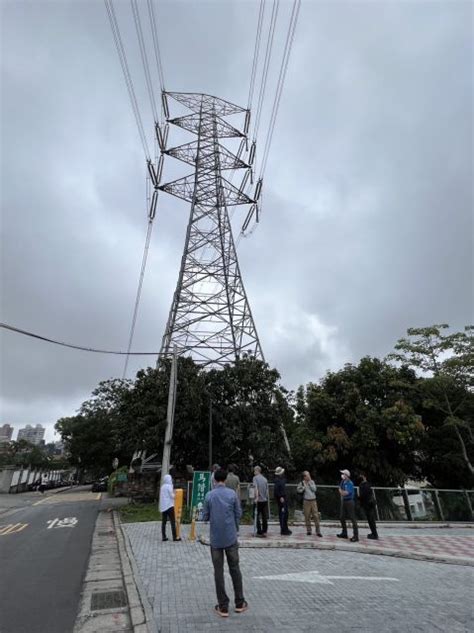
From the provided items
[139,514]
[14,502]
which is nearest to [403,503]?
[139,514]

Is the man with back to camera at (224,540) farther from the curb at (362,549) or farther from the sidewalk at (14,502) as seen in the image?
the sidewalk at (14,502)

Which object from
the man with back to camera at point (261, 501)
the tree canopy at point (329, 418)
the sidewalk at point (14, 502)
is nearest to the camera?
the man with back to camera at point (261, 501)

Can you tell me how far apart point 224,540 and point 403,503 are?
1346 cm

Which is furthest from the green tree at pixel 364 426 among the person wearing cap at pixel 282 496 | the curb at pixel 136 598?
the curb at pixel 136 598

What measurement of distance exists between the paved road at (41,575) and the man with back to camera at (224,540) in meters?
1.83

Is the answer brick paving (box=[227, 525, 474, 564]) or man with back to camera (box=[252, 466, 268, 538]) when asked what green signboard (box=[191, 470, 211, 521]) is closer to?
brick paving (box=[227, 525, 474, 564])

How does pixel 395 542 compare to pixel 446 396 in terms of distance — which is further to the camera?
pixel 446 396

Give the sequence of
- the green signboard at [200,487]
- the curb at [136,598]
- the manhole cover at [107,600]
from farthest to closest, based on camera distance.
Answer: the green signboard at [200,487], the manhole cover at [107,600], the curb at [136,598]

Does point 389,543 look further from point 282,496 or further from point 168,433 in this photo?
point 168,433

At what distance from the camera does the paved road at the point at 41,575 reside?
5.10 meters

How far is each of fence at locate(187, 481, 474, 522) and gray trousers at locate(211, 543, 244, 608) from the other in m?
9.91

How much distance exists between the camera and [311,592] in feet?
19.5

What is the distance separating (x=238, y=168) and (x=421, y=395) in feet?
60.8

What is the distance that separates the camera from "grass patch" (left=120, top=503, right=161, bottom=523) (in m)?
14.7
